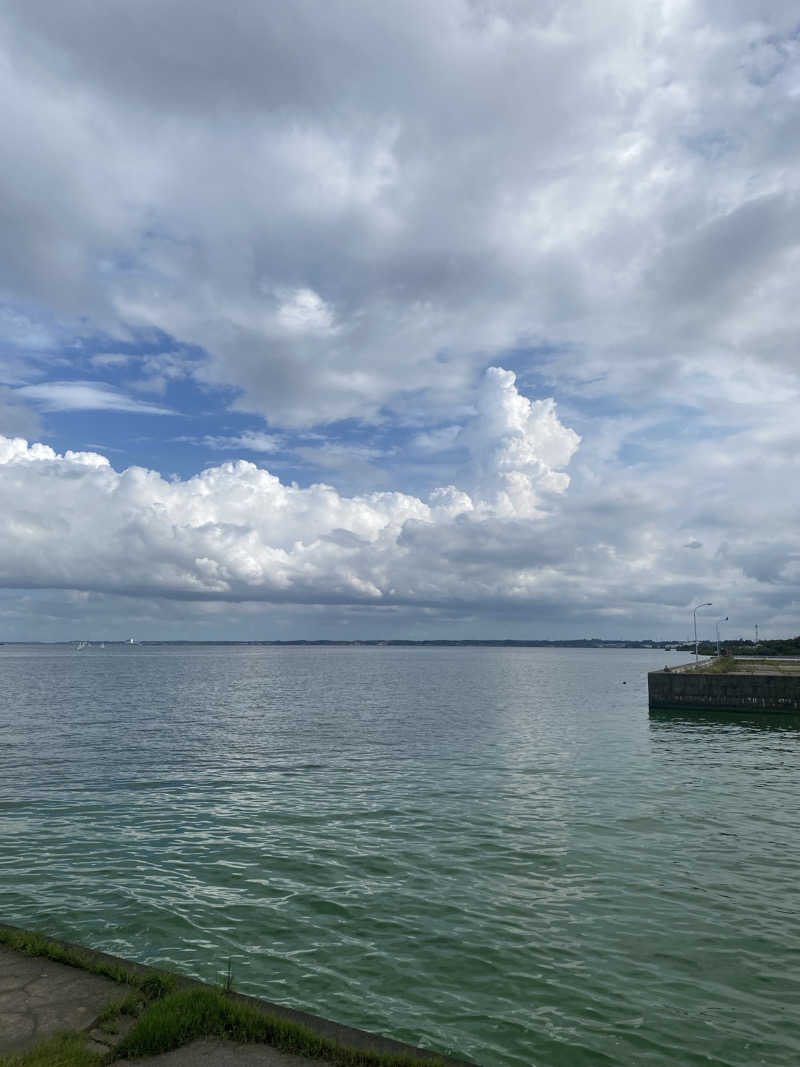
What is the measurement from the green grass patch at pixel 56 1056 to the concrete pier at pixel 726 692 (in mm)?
69750

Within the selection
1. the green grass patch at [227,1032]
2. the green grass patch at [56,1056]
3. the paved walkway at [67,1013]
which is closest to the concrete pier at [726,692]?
the green grass patch at [227,1032]

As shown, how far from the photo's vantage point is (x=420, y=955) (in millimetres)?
12836

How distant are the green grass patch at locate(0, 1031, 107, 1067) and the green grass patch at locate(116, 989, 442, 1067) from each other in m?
0.35

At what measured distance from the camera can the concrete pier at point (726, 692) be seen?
6544 centimetres

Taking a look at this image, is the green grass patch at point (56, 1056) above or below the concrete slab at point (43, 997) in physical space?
above

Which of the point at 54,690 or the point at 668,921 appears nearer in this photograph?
the point at 668,921

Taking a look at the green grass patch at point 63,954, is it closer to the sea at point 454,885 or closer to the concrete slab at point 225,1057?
the concrete slab at point 225,1057

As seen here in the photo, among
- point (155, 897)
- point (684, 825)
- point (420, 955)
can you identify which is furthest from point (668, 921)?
point (155, 897)

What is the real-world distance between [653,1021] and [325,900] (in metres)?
7.71

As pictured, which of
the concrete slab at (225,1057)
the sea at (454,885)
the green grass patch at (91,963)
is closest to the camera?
the concrete slab at (225,1057)

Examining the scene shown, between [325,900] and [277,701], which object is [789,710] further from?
[325,900]

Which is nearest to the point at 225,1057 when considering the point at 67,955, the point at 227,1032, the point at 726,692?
the point at 227,1032

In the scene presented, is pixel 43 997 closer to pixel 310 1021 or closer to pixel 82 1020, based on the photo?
pixel 82 1020

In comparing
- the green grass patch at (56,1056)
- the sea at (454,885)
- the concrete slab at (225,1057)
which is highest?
the green grass patch at (56,1056)
